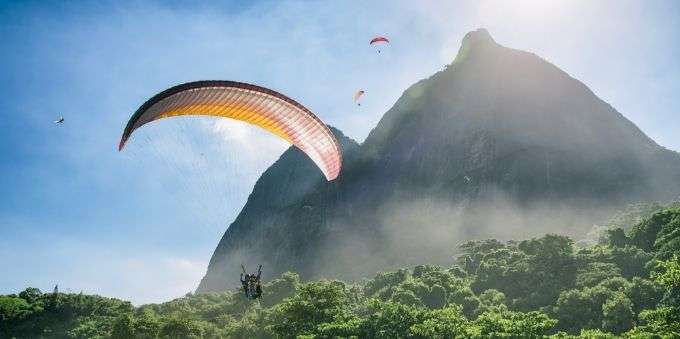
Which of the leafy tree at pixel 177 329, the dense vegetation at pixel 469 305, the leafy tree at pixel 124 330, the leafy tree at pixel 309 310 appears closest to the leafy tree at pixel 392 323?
the dense vegetation at pixel 469 305

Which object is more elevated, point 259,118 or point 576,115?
point 576,115

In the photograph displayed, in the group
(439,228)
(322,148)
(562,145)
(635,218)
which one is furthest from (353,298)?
(562,145)

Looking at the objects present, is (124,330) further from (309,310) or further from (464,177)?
(464,177)

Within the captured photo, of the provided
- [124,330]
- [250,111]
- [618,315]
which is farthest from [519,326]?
[124,330]

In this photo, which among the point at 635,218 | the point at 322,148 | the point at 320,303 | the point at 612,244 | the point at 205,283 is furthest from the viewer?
the point at 205,283

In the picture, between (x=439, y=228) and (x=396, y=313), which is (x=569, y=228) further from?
(x=396, y=313)

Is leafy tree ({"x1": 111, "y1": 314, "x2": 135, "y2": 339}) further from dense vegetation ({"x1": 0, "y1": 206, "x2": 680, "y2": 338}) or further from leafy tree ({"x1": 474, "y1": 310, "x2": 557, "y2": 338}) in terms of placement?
leafy tree ({"x1": 474, "y1": 310, "x2": 557, "y2": 338})

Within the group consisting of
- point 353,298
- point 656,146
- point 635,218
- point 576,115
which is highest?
point 576,115
